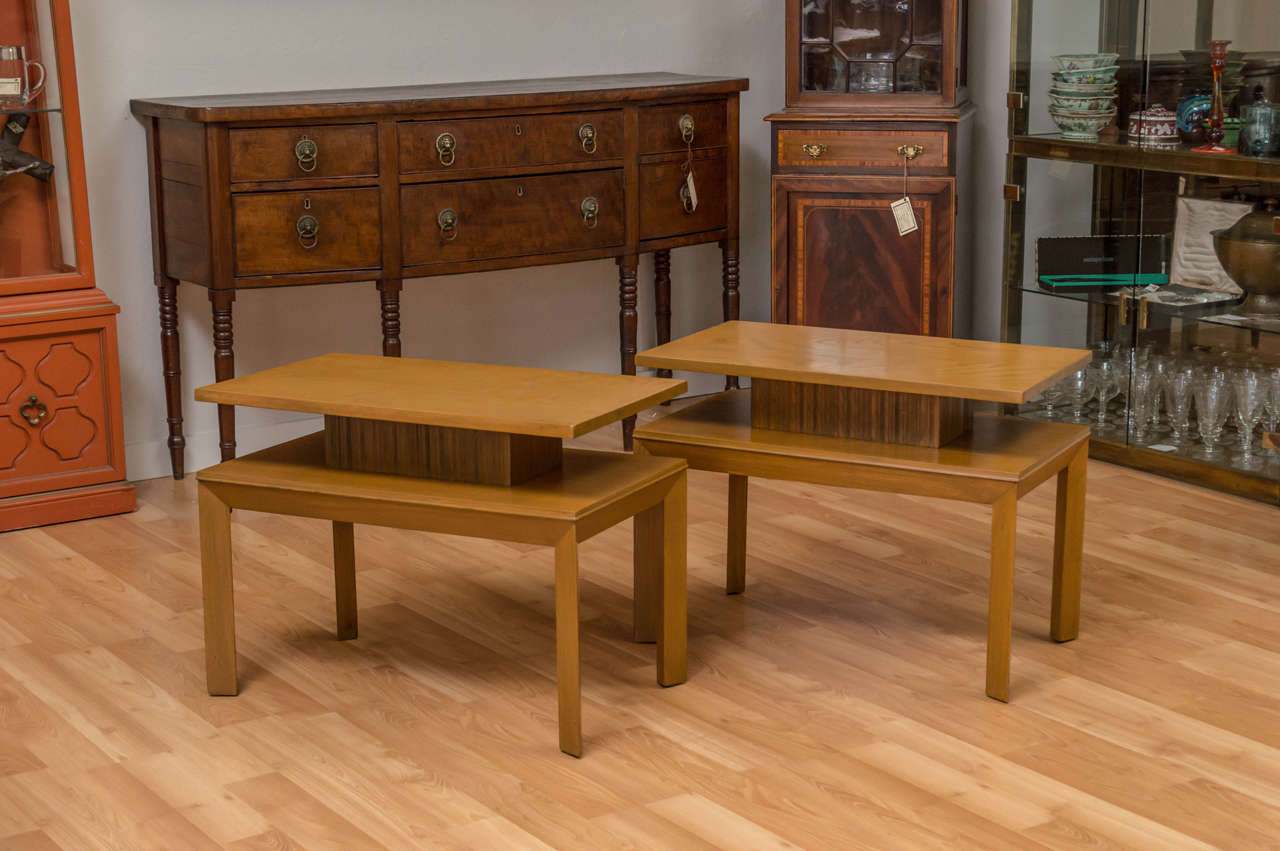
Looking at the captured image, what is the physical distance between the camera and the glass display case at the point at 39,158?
3627 mm

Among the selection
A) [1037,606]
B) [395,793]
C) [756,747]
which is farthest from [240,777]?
[1037,606]

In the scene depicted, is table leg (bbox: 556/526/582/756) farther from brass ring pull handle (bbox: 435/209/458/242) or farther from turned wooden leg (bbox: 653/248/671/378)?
turned wooden leg (bbox: 653/248/671/378)

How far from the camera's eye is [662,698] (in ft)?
8.93

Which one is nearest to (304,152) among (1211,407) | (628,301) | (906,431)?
(628,301)

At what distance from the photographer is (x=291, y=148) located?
3.71m

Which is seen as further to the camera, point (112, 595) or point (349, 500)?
point (112, 595)

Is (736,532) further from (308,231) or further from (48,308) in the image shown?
(48,308)

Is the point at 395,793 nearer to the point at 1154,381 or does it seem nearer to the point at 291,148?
the point at 291,148

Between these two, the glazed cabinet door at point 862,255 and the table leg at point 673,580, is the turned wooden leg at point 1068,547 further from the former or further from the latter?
the glazed cabinet door at point 862,255

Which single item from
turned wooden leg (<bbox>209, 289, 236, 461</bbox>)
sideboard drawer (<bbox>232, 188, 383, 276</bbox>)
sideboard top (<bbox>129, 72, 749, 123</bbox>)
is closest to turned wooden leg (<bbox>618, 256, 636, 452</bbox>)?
sideboard top (<bbox>129, 72, 749, 123</bbox>)

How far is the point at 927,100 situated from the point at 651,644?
1977 mm

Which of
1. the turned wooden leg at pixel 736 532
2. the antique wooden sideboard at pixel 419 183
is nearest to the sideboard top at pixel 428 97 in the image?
the antique wooden sideboard at pixel 419 183

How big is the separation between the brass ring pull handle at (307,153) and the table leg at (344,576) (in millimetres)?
1085

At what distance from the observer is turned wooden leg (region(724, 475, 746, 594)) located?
321cm
